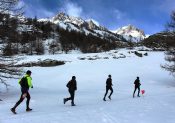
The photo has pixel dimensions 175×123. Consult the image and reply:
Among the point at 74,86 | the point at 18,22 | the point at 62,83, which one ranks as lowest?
the point at 62,83

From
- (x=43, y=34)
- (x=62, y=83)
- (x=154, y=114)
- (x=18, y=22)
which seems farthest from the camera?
(x=43, y=34)

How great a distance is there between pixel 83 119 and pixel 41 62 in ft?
169

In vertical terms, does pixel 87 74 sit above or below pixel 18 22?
below

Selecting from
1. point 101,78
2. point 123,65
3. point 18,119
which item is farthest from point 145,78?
point 18,119

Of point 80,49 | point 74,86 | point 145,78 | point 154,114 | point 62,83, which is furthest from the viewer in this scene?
point 80,49

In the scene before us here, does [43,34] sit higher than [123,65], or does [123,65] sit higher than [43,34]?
[43,34]

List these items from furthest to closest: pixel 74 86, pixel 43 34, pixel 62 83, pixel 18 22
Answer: pixel 43 34, pixel 62 83, pixel 18 22, pixel 74 86

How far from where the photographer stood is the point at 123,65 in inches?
2402

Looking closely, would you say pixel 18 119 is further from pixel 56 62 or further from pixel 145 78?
pixel 56 62

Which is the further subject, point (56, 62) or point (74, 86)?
point (56, 62)

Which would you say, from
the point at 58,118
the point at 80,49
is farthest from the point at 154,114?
the point at 80,49

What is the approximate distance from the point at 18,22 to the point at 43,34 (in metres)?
129

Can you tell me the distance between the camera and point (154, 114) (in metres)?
14.3

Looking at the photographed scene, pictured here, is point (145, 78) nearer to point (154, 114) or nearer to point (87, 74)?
point (87, 74)
